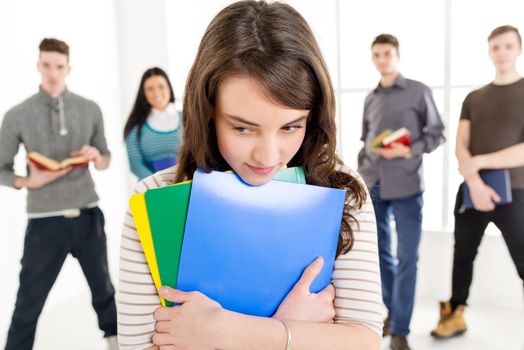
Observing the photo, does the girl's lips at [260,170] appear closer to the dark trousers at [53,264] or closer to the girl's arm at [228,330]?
the girl's arm at [228,330]

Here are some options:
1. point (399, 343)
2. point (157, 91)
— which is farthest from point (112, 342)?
point (399, 343)

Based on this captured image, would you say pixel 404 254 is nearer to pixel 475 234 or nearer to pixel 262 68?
pixel 475 234

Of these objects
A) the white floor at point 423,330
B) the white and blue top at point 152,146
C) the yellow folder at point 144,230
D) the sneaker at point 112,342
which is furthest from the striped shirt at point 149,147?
the yellow folder at point 144,230

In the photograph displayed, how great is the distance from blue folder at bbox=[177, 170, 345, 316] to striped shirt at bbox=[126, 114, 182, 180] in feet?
7.91

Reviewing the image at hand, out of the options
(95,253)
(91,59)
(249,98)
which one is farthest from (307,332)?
(91,59)

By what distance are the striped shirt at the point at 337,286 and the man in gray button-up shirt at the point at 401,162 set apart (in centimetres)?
222

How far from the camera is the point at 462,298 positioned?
316cm

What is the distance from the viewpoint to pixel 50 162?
2.60 m

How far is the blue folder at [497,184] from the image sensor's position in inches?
111

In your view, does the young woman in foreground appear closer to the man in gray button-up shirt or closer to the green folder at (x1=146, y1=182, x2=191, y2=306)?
the green folder at (x1=146, y1=182, x2=191, y2=306)

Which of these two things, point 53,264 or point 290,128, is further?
point 53,264

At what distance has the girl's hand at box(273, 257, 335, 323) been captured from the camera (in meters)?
0.85

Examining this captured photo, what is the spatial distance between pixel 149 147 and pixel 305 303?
2.50 meters

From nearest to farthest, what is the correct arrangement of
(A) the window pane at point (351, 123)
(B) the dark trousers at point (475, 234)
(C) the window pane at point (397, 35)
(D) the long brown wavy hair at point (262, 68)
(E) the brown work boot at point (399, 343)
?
(D) the long brown wavy hair at point (262, 68)
(B) the dark trousers at point (475, 234)
(E) the brown work boot at point (399, 343)
(C) the window pane at point (397, 35)
(A) the window pane at point (351, 123)
